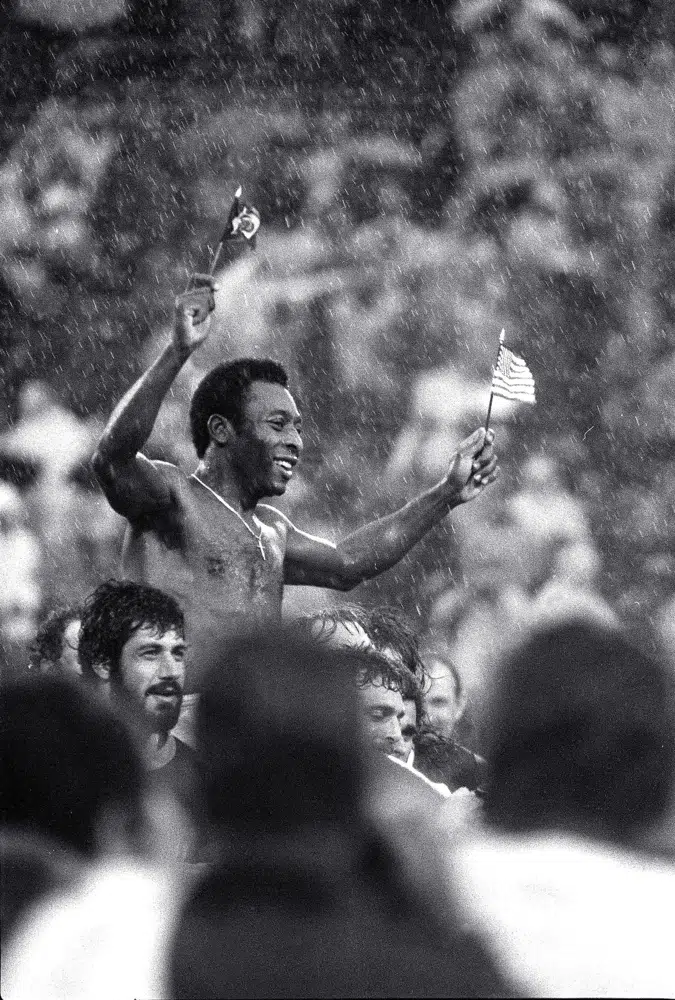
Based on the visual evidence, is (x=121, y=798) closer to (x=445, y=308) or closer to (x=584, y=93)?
(x=445, y=308)

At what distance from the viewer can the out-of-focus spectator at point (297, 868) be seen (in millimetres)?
905

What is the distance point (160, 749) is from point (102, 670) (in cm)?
39

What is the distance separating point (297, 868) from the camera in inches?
36.7

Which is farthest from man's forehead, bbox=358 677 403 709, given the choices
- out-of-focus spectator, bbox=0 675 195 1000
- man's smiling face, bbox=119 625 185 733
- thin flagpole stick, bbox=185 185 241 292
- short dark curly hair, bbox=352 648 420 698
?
out-of-focus spectator, bbox=0 675 195 1000

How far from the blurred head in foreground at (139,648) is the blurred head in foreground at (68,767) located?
2.20 metres

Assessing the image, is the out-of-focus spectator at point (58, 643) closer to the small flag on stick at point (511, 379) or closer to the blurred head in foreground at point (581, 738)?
the small flag on stick at point (511, 379)

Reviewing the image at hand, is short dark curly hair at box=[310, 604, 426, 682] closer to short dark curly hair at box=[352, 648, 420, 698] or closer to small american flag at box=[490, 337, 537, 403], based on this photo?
short dark curly hair at box=[352, 648, 420, 698]

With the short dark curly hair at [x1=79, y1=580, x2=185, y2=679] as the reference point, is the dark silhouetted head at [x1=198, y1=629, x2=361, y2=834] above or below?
below

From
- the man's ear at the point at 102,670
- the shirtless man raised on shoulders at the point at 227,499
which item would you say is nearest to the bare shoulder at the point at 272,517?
the shirtless man raised on shoulders at the point at 227,499

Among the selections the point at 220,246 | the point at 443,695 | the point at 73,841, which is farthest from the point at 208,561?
the point at 73,841

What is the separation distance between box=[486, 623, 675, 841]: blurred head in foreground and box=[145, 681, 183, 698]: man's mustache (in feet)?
8.14

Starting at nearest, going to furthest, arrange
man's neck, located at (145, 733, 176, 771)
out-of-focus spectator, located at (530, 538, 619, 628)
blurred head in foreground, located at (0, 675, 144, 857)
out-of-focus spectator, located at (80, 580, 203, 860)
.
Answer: blurred head in foreground, located at (0, 675, 144, 857)
man's neck, located at (145, 733, 176, 771)
out-of-focus spectator, located at (80, 580, 203, 860)
out-of-focus spectator, located at (530, 538, 619, 628)

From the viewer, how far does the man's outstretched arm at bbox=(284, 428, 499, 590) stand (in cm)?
382

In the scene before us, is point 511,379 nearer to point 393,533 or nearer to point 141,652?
point 393,533
